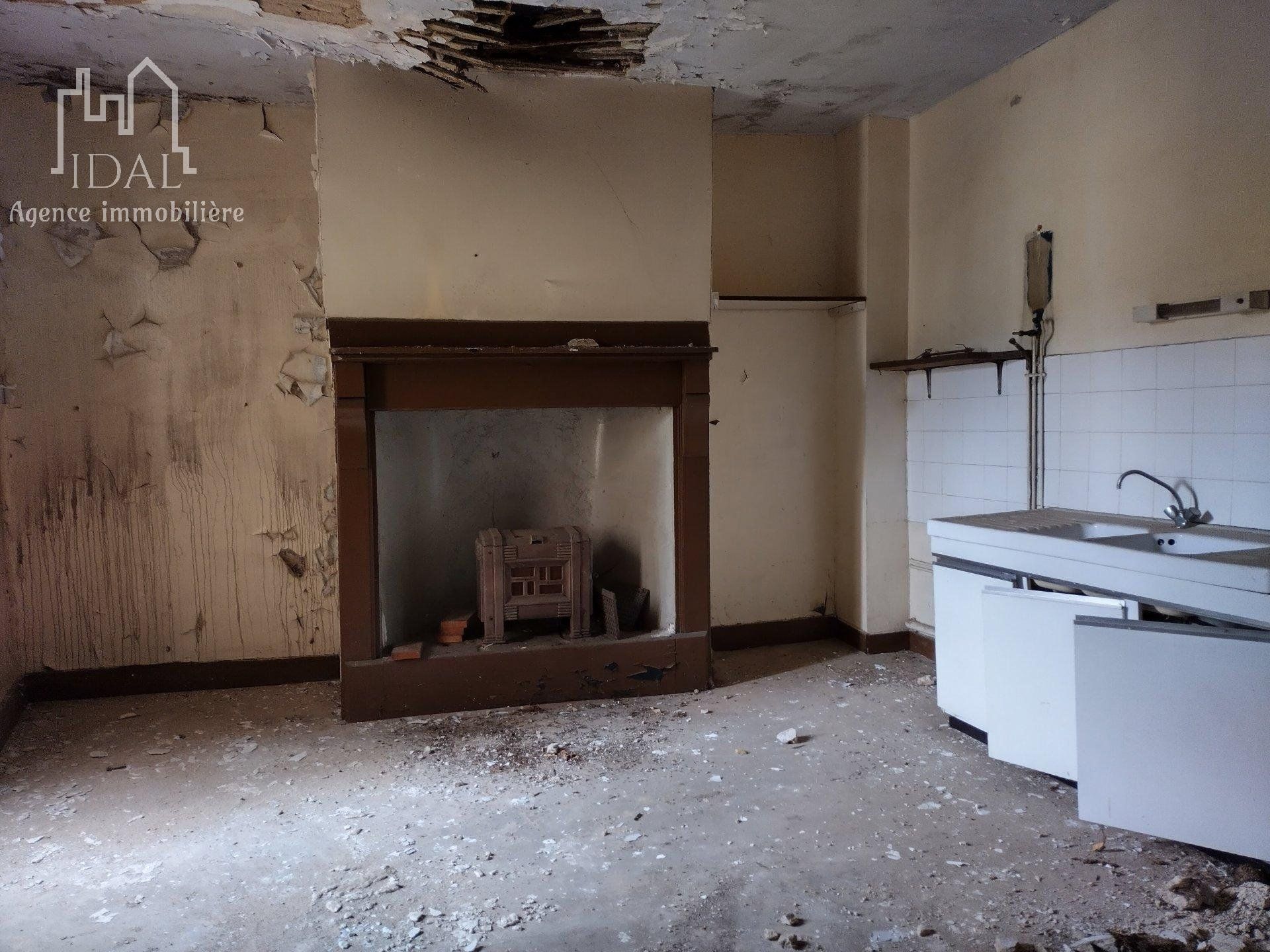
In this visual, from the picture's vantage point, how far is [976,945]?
1783mm

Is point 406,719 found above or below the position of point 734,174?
below

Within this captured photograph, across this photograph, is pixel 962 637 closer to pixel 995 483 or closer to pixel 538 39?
pixel 995 483

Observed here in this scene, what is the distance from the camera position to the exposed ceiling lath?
2725 mm

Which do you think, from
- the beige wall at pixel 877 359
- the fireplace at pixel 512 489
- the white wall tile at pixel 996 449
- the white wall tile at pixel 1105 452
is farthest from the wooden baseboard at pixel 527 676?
the white wall tile at pixel 1105 452

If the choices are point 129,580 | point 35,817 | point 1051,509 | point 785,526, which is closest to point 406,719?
point 35,817

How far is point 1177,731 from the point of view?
200 cm

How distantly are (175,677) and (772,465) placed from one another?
9.38ft

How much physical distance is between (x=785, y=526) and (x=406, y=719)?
2011 mm

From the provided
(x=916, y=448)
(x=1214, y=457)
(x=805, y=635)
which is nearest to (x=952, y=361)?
(x=916, y=448)

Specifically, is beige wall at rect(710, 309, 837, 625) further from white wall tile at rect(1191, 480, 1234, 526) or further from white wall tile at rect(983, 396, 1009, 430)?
white wall tile at rect(1191, 480, 1234, 526)

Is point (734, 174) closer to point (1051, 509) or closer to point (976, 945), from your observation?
point (1051, 509)

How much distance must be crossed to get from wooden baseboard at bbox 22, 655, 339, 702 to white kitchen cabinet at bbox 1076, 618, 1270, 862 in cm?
297

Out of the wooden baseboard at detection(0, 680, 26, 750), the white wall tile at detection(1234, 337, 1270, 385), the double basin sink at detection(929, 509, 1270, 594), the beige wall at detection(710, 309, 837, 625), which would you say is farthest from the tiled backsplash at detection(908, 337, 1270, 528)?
the wooden baseboard at detection(0, 680, 26, 750)

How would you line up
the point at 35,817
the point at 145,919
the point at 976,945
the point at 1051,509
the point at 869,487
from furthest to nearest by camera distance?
1. the point at 869,487
2. the point at 1051,509
3. the point at 35,817
4. the point at 145,919
5. the point at 976,945
